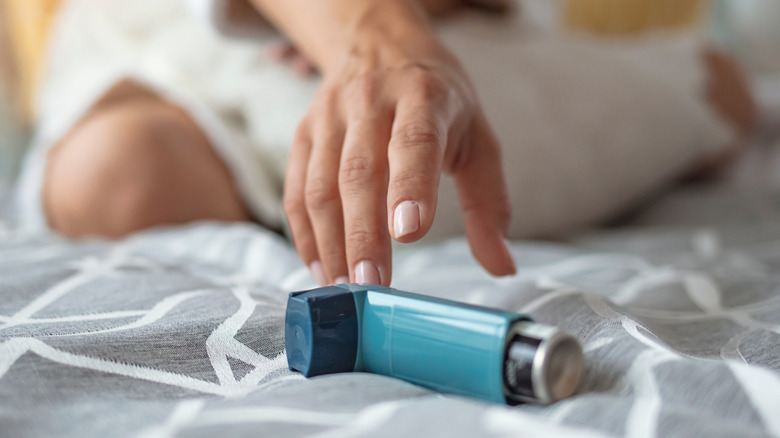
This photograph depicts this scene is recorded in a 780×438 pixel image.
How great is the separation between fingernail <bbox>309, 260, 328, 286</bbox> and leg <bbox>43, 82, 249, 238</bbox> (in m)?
0.42

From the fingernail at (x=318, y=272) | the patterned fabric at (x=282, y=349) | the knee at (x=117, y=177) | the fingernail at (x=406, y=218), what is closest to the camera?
the patterned fabric at (x=282, y=349)

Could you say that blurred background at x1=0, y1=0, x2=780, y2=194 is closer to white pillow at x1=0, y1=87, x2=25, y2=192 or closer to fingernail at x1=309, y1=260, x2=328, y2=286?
white pillow at x1=0, y1=87, x2=25, y2=192

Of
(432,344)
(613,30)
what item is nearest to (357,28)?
(432,344)

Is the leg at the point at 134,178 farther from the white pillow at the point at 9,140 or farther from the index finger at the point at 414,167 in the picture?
the white pillow at the point at 9,140

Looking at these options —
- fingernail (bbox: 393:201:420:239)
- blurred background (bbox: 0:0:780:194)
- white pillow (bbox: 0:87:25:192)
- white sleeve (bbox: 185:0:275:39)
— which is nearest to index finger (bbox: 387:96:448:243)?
fingernail (bbox: 393:201:420:239)

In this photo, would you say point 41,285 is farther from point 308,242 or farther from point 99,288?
point 308,242

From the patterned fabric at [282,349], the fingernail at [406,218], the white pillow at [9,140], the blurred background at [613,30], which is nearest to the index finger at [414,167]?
the fingernail at [406,218]

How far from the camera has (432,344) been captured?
13.4 inches

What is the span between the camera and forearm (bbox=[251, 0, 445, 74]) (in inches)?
22.4

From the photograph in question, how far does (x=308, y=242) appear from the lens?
0.52m

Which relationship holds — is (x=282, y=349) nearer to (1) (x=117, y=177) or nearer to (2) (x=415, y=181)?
(2) (x=415, y=181)

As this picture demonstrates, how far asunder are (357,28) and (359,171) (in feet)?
0.71

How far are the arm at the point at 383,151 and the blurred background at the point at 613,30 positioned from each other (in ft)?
2.10

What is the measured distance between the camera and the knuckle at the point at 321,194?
1.59 feet
